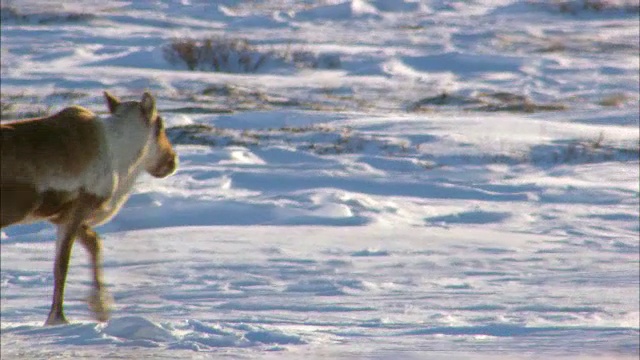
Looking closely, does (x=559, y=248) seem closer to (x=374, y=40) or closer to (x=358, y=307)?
(x=358, y=307)

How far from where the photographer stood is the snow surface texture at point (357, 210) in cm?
555

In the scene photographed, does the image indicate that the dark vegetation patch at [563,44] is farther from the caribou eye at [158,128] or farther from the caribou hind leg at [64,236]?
the caribou hind leg at [64,236]

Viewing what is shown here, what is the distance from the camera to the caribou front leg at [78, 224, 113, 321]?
583 centimetres

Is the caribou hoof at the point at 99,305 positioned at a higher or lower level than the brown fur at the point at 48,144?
lower

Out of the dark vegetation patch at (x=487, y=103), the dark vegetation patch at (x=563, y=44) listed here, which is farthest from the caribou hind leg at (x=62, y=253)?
the dark vegetation patch at (x=563, y=44)

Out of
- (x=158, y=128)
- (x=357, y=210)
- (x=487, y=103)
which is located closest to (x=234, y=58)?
(x=487, y=103)

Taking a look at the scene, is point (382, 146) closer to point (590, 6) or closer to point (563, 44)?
point (563, 44)

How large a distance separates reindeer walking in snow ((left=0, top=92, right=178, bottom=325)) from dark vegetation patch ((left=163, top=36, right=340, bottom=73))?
12.4 meters

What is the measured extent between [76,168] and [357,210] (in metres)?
3.84

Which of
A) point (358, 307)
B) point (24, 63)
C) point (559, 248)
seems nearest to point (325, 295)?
point (358, 307)

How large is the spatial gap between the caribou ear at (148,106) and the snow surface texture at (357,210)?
874 mm

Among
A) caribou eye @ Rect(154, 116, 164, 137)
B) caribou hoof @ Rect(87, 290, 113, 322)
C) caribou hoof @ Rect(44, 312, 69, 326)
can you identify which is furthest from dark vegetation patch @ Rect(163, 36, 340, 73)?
caribou hoof @ Rect(44, 312, 69, 326)

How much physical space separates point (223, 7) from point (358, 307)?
22200mm

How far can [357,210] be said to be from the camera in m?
9.05
